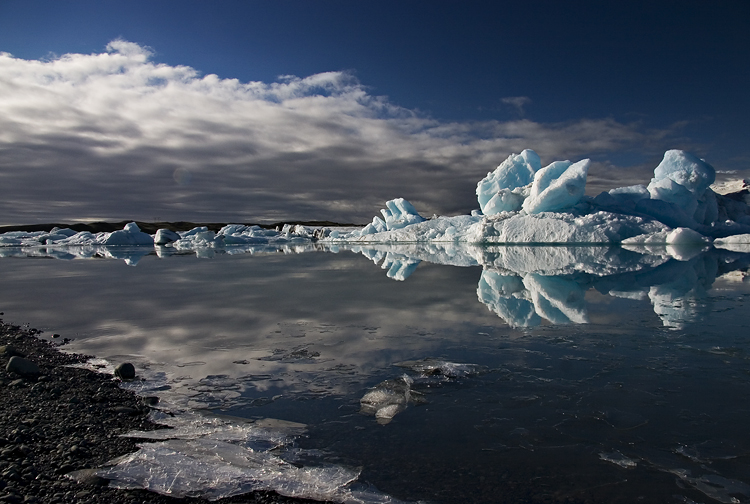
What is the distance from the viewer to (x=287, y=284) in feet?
40.8

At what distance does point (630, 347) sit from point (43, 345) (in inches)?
287

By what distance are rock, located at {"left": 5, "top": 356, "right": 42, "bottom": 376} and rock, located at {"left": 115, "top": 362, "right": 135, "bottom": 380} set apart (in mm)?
834

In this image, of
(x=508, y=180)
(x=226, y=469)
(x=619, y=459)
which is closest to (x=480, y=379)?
(x=619, y=459)

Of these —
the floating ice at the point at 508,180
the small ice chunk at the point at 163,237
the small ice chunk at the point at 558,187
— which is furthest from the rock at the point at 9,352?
the small ice chunk at the point at 163,237

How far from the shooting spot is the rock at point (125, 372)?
14.7ft

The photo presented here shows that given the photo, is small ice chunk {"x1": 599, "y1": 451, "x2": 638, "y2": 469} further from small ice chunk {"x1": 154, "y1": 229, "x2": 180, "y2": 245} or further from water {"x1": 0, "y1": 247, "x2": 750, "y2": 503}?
small ice chunk {"x1": 154, "y1": 229, "x2": 180, "y2": 245}

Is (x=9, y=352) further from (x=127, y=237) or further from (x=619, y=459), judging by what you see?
(x=127, y=237)

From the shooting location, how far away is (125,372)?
177 inches

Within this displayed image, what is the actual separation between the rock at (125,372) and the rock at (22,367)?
32.8 inches

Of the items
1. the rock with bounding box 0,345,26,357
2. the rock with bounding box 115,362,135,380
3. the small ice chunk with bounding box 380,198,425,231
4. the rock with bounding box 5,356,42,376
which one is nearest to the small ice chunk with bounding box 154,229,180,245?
the small ice chunk with bounding box 380,198,425,231

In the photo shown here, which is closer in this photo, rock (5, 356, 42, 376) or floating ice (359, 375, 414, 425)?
floating ice (359, 375, 414, 425)

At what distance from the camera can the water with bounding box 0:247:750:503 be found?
2.58 m

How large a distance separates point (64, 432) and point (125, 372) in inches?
51.4

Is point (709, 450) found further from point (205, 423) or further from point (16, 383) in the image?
point (16, 383)
